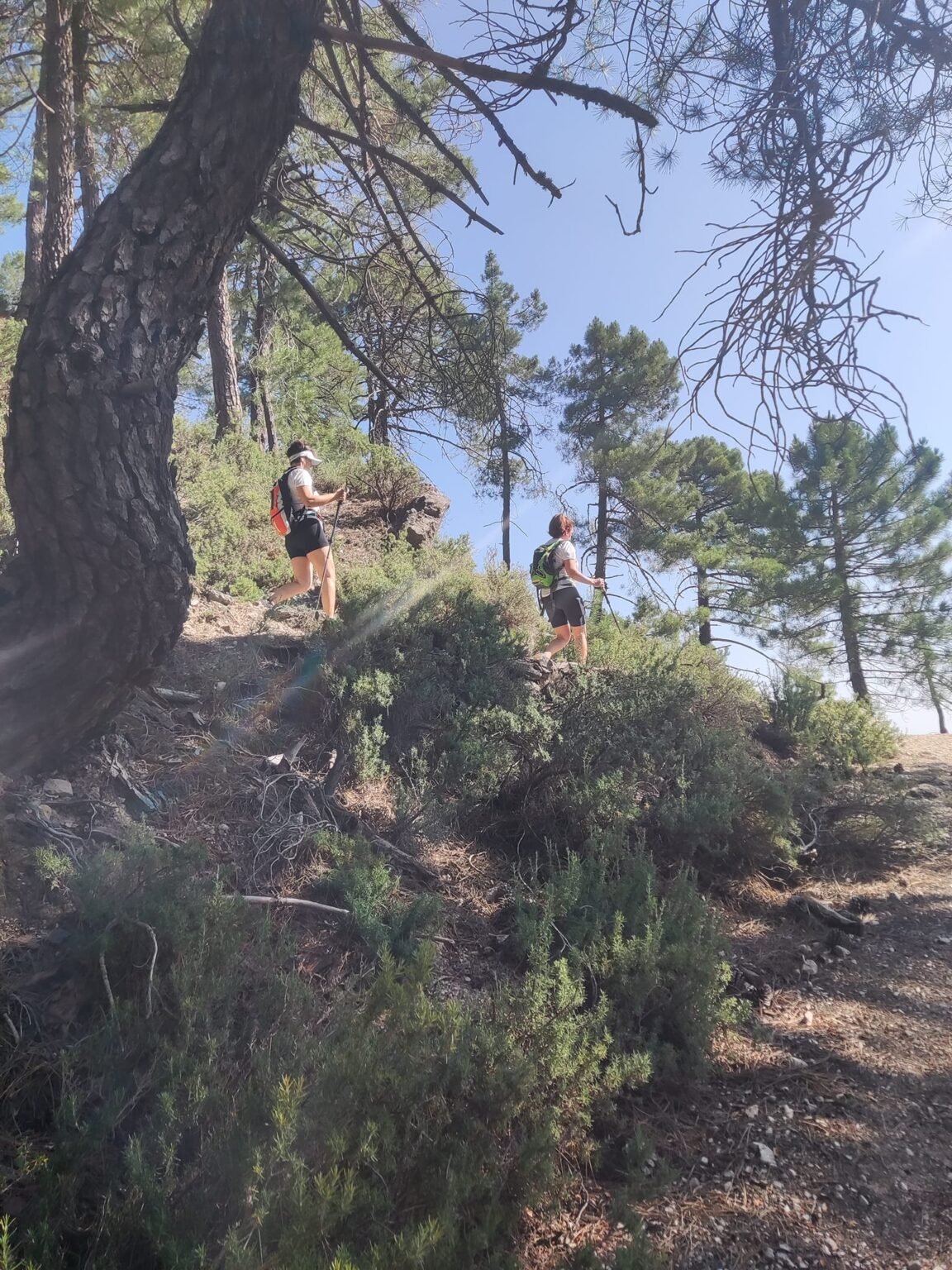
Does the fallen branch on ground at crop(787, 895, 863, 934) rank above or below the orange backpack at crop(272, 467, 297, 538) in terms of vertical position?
below

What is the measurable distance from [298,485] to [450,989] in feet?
13.7

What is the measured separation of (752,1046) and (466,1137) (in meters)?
1.55

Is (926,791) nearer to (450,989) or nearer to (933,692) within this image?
(450,989)

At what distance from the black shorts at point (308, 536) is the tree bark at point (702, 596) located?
29.9 feet

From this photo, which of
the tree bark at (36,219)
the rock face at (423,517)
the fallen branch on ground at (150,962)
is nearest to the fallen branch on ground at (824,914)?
the fallen branch on ground at (150,962)

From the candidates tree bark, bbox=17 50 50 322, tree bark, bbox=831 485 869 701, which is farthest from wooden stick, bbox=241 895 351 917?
tree bark, bbox=831 485 869 701

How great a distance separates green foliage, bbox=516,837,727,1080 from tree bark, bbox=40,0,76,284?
3349 millimetres

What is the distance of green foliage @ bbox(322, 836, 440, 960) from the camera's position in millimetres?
3020

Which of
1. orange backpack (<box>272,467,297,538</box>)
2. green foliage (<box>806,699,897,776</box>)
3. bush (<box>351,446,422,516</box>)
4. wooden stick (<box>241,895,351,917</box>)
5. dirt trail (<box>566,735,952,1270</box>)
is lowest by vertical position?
dirt trail (<box>566,735,952,1270</box>)

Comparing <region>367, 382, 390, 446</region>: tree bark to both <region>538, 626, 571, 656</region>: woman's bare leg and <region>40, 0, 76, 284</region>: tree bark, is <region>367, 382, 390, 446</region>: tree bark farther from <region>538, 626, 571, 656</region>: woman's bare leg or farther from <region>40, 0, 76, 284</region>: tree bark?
<region>538, 626, 571, 656</region>: woman's bare leg

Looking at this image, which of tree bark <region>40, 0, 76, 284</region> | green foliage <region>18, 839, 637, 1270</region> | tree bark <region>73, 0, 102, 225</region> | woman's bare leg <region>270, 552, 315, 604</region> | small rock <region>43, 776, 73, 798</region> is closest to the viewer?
green foliage <region>18, 839, 637, 1270</region>

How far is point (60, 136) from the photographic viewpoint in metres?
6.87

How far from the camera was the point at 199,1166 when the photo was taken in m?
1.82

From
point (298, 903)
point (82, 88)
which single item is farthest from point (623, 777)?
point (82, 88)
